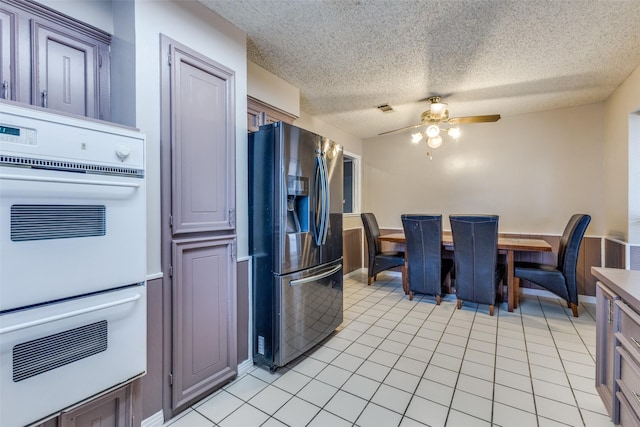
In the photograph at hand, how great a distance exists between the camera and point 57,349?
44.7 inches

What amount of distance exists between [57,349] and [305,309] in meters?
1.47

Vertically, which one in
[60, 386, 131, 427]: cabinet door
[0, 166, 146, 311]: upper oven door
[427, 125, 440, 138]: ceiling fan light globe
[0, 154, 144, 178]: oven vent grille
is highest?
[427, 125, 440, 138]: ceiling fan light globe

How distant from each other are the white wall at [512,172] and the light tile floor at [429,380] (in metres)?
1.50

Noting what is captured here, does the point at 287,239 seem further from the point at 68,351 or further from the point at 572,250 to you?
the point at 572,250

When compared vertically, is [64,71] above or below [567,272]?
above

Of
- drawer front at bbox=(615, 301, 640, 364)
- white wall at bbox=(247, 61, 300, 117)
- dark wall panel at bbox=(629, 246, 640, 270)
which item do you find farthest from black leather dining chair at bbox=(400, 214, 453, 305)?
drawer front at bbox=(615, 301, 640, 364)

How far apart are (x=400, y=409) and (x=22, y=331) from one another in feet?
6.20

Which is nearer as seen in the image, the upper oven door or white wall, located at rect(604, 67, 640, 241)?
A: the upper oven door

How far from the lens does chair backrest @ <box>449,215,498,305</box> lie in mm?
3133

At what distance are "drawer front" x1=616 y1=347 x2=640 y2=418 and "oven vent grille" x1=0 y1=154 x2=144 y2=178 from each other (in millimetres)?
2458

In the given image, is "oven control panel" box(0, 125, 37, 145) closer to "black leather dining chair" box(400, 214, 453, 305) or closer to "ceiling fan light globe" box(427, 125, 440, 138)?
"ceiling fan light globe" box(427, 125, 440, 138)

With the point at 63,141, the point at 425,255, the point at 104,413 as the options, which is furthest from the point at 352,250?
the point at 63,141

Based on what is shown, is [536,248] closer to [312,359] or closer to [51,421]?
[312,359]

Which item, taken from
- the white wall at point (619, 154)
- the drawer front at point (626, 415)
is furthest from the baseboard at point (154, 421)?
the white wall at point (619, 154)
